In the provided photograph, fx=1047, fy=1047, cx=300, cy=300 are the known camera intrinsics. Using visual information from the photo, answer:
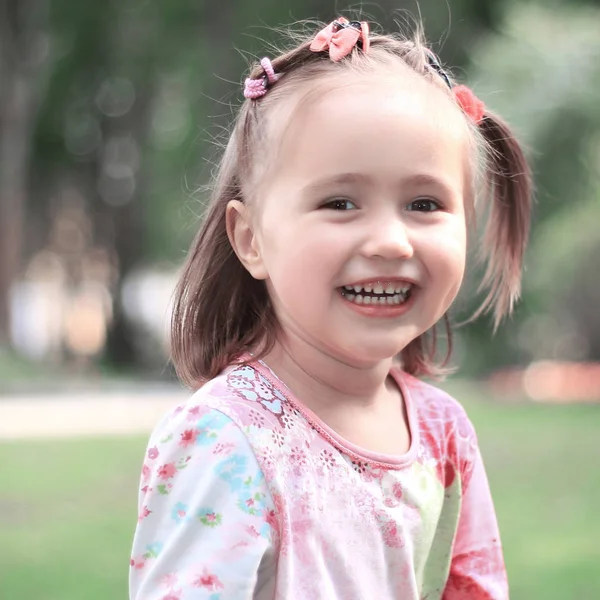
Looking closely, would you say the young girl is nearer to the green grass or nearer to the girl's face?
the girl's face

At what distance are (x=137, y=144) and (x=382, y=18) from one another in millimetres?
7182

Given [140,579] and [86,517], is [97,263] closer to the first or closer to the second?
[86,517]

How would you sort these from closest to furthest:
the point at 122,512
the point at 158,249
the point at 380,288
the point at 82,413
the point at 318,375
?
the point at 380,288
the point at 318,375
the point at 122,512
the point at 82,413
the point at 158,249

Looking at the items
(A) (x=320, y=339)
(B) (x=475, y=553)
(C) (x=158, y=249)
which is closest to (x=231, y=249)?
(A) (x=320, y=339)

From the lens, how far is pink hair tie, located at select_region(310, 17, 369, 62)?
1.61m

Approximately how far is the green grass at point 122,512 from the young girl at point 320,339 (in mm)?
2608

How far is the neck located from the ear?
12cm

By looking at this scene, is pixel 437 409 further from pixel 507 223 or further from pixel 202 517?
pixel 202 517

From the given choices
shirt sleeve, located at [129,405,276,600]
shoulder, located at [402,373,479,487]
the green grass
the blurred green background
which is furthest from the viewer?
the blurred green background

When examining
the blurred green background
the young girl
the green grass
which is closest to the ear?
the young girl

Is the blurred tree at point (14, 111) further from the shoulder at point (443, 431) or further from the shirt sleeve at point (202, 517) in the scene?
the shirt sleeve at point (202, 517)

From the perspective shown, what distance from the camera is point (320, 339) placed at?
1.59 meters

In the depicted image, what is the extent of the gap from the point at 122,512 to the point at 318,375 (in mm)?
3986

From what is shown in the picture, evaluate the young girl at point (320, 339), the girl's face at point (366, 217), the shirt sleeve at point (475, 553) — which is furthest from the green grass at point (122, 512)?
the girl's face at point (366, 217)
